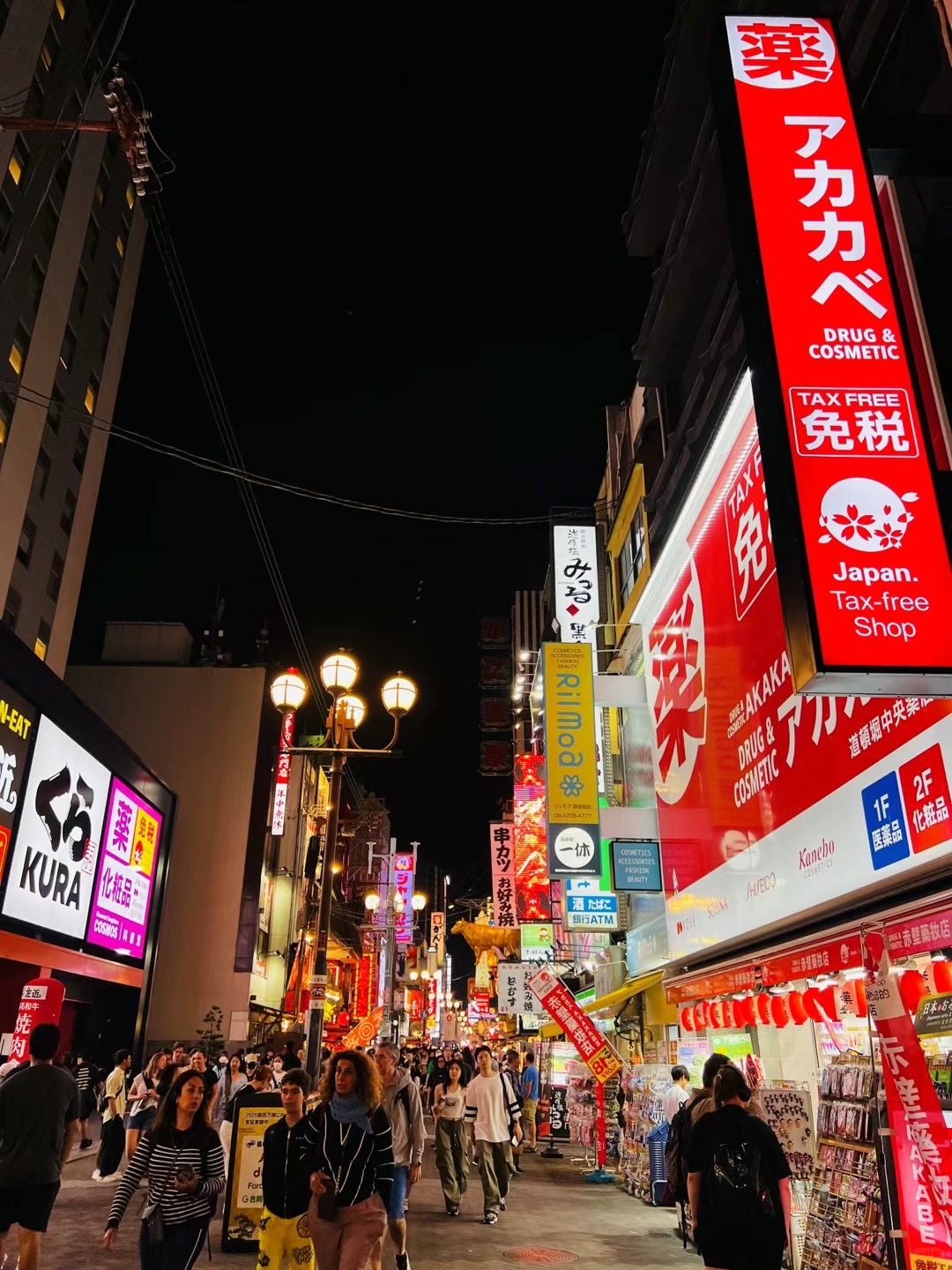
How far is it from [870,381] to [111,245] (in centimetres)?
4256

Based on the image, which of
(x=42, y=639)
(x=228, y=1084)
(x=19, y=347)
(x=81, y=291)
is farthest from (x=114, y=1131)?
(x=81, y=291)

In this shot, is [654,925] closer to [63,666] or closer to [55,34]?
[63,666]

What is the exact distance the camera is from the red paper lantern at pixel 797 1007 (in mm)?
8078

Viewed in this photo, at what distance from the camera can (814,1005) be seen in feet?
25.8

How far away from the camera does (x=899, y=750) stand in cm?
657

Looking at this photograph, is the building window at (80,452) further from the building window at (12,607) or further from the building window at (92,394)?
the building window at (12,607)

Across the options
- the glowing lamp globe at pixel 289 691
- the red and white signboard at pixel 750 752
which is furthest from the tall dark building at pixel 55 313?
the red and white signboard at pixel 750 752

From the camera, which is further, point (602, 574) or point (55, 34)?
point (55, 34)

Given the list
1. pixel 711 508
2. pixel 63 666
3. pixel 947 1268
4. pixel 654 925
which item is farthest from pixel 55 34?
pixel 947 1268

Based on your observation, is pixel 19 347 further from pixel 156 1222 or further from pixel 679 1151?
pixel 679 1151

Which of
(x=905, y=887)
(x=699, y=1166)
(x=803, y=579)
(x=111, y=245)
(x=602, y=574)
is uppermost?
(x=111, y=245)

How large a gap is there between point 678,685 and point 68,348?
107ft

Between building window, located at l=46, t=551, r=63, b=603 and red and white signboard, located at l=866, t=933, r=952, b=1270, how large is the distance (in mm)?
35399

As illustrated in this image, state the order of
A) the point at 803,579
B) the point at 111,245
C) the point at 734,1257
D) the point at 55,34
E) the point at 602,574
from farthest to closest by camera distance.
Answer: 1. the point at 111,245
2. the point at 55,34
3. the point at 602,574
4. the point at 734,1257
5. the point at 803,579
